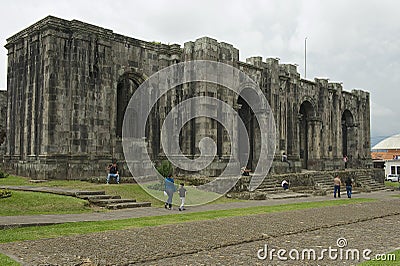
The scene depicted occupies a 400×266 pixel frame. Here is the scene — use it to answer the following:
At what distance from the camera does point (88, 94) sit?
71.6ft

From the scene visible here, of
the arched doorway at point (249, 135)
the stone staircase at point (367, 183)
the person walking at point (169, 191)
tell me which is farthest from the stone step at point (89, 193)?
the stone staircase at point (367, 183)

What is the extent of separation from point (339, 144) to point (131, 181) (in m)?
22.4

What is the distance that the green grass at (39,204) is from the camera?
1350 cm

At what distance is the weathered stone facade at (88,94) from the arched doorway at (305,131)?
493 cm

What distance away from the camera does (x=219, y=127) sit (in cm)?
2523

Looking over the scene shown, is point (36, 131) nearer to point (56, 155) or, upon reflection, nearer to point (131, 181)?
point (56, 155)

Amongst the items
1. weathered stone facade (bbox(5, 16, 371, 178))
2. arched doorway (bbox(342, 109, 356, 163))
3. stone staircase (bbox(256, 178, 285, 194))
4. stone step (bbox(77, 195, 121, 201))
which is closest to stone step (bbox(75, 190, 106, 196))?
stone step (bbox(77, 195, 121, 201))

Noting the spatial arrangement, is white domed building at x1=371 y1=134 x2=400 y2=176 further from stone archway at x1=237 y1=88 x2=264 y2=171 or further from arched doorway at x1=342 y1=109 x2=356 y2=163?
stone archway at x1=237 y1=88 x2=264 y2=171

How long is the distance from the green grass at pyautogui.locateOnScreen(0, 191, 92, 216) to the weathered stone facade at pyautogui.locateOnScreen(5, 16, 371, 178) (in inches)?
219

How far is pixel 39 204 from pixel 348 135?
3407 centimetres

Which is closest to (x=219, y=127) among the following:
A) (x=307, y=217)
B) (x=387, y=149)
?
(x=307, y=217)

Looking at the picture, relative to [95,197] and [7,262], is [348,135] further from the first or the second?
[7,262]

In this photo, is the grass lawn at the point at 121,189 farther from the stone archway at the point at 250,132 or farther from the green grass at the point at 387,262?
the green grass at the point at 387,262

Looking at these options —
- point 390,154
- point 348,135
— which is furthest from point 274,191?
point 390,154
